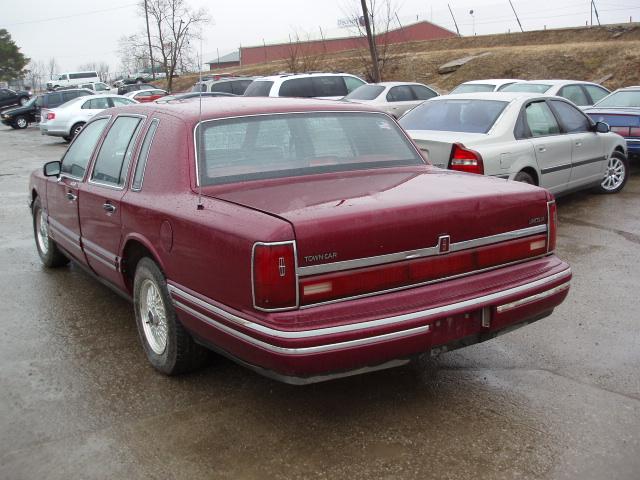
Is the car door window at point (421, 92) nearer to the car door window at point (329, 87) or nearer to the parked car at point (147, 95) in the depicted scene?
the car door window at point (329, 87)

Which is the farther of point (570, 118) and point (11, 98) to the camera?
point (11, 98)

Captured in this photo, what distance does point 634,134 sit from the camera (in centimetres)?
1080

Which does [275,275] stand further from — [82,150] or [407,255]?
[82,150]

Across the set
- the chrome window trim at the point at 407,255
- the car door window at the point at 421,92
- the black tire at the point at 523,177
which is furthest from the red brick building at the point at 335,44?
the chrome window trim at the point at 407,255

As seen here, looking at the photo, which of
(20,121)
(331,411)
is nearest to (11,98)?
(20,121)

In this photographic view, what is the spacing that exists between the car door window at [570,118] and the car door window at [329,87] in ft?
28.1

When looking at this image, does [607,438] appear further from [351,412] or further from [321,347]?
[321,347]

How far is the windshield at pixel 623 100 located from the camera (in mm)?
11523

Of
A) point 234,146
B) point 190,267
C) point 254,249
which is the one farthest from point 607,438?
point 234,146

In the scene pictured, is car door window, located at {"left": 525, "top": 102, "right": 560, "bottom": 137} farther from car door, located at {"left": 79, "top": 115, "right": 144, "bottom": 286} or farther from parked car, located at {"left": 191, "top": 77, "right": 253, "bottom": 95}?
parked car, located at {"left": 191, "top": 77, "right": 253, "bottom": 95}

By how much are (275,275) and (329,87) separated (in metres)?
14.3

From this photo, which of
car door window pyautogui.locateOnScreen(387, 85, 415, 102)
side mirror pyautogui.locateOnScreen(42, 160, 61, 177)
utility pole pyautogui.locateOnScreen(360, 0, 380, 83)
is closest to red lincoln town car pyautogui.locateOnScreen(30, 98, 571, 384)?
side mirror pyautogui.locateOnScreen(42, 160, 61, 177)

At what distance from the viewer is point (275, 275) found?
2.87m

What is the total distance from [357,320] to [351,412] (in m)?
0.79
